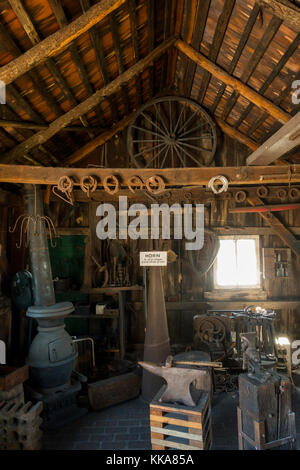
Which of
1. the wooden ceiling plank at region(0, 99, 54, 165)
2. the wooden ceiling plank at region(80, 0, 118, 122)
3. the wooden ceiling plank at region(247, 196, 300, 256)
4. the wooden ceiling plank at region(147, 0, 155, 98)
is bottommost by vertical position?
the wooden ceiling plank at region(247, 196, 300, 256)

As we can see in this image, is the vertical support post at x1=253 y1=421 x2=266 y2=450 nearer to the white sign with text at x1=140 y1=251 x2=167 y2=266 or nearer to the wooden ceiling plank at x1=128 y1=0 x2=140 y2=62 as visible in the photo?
the white sign with text at x1=140 y1=251 x2=167 y2=266

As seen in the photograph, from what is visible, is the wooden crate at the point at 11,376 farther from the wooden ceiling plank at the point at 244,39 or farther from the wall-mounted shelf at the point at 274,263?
the wooden ceiling plank at the point at 244,39

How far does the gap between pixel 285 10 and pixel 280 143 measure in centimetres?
157

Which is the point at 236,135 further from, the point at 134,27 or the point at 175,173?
the point at 134,27

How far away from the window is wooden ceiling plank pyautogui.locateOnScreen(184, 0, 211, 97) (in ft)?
12.3

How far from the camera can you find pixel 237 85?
5.52 metres

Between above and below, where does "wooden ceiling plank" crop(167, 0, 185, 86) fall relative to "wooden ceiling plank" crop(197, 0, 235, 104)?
above

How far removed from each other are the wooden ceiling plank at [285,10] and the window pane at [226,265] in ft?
15.5

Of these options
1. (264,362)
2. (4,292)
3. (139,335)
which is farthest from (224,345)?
(4,292)

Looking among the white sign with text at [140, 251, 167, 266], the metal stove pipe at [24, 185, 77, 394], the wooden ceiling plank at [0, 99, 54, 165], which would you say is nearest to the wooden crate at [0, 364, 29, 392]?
the metal stove pipe at [24, 185, 77, 394]

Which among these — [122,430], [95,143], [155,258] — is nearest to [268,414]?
[122,430]

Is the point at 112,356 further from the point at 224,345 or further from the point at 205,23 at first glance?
the point at 205,23

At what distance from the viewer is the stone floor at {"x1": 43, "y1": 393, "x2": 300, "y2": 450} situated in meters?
3.94

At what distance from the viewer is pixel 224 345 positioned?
233 inches
